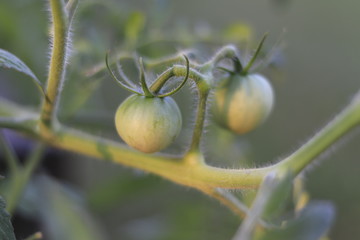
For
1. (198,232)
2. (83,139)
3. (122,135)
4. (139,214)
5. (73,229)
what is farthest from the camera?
(139,214)

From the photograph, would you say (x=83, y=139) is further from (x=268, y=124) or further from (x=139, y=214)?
(x=268, y=124)

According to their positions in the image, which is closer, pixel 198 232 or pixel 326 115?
pixel 198 232

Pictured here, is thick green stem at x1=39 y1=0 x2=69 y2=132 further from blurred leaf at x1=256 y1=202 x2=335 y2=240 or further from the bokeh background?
blurred leaf at x1=256 y1=202 x2=335 y2=240

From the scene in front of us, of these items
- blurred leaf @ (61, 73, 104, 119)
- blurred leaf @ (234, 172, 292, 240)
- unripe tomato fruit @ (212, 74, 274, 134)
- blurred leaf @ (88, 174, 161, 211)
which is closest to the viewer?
blurred leaf @ (234, 172, 292, 240)

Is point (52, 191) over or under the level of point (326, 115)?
over

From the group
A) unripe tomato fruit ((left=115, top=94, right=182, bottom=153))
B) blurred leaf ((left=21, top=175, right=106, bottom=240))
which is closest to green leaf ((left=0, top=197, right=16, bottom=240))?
unripe tomato fruit ((left=115, top=94, right=182, bottom=153))

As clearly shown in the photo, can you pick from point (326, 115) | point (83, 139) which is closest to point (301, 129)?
point (326, 115)

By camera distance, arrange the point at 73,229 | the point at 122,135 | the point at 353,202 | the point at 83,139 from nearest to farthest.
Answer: the point at 122,135 → the point at 83,139 → the point at 73,229 → the point at 353,202
